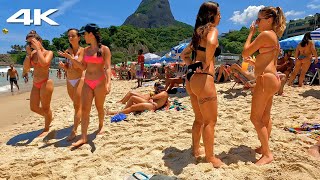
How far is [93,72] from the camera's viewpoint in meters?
4.09

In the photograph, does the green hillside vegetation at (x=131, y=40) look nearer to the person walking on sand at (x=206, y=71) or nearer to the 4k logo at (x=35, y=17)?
the 4k logo at (x=35, y=17)

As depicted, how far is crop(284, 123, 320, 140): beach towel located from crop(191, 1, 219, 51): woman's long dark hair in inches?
85.2

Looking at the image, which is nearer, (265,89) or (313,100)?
(265,89)

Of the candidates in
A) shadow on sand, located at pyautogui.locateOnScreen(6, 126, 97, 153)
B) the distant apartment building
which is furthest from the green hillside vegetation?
shadow on sand, located at pyautogui.locateOnScreen(6, 126, 97, 153)

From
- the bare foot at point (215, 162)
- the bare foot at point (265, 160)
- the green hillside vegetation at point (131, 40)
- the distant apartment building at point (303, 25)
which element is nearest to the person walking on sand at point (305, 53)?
the bare foot at point (265, 160)

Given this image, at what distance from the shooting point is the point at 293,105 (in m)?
6.00

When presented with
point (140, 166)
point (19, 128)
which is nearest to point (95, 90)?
point (140, 166)

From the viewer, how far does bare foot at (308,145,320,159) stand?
307cm

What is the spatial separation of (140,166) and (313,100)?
481cm

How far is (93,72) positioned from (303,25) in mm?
77649

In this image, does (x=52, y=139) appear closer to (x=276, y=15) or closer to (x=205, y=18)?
(x=205, y=18)

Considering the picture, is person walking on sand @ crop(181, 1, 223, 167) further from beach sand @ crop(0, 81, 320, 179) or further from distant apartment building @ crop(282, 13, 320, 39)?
distant apartment building @ crop(282, 13, 320, 39)

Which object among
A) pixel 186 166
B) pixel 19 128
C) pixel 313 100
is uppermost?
pixel 313 100

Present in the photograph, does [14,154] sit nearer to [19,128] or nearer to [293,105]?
[19,128]
